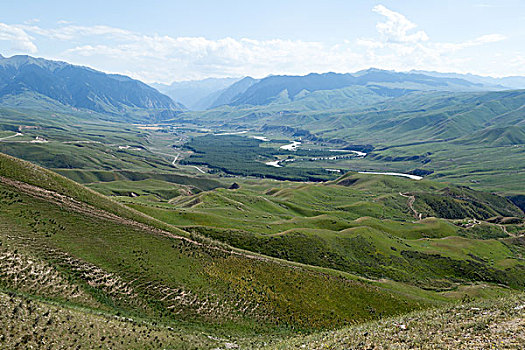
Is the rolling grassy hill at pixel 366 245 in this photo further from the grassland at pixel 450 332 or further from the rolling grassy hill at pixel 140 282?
the grassland at pixel 450 332

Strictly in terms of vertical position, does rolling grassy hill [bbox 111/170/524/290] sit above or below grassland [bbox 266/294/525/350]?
below

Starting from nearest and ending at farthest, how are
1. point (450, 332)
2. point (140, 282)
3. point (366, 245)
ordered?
1. point (450, 332)
2. point (140, 282)
3. point (366, 245)

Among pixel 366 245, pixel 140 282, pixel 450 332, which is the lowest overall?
pixel 366 245

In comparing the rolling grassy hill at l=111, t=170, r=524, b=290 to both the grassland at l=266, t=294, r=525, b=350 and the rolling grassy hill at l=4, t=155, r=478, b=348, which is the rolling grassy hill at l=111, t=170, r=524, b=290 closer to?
the rolling grassy hill at l=4, t=155, r=478, b=348

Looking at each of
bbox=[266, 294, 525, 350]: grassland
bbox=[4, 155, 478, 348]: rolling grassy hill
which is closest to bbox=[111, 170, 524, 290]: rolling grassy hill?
bbox=[4, 155, 478, 348]: rolling grassy hill

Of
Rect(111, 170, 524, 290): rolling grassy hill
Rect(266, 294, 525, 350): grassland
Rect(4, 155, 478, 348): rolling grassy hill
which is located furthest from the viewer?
Rect(111, 170, 524, 290): rolling grassy hill

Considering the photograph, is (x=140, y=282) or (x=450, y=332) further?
(x=140, y=282)

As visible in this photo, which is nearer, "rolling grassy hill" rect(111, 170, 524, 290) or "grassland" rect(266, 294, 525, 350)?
"grassland" rect(266, 294, 525, 350)

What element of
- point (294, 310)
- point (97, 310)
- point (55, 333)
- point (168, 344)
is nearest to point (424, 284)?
point (294, 310)

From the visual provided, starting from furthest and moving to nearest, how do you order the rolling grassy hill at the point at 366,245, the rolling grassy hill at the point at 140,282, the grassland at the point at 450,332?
the rolling grassy hill at the point at 366,245
the rolling grassy hill at the point at 140,282
the grassland at the point at 450,332

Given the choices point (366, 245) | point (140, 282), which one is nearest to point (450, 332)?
point (140, 282)

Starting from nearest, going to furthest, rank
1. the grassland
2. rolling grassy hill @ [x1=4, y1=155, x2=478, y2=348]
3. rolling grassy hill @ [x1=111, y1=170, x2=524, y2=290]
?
the grassland
rolling grassy hill @ [x1=4, y1=155, x2=478, y2=348]
rolling grassy hill @ [x1=111, y1=170, x2=524, y2=290]

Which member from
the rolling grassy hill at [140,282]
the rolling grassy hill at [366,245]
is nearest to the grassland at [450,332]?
the rolling grassy hill at [140,282]

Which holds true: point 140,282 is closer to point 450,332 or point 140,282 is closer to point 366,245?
point 450,332
